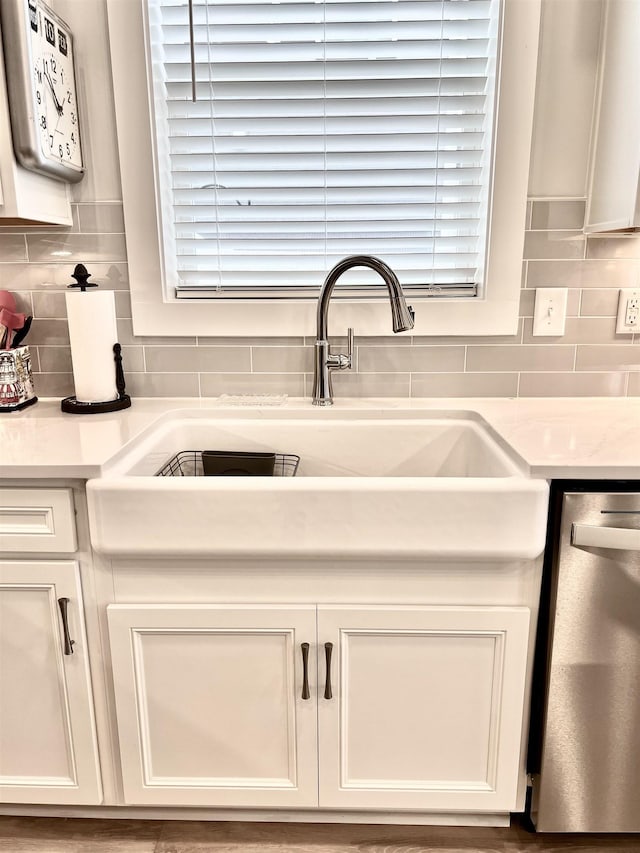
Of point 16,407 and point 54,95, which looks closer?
point 54,95

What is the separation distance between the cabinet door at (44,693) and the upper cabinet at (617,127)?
1.46 meters

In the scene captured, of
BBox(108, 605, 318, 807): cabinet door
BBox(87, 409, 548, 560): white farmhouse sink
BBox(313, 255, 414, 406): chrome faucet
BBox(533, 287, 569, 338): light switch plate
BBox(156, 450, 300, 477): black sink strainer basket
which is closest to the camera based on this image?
BBox(87, 409, 548, 560): white farmhouse sink

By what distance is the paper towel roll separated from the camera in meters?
1.56

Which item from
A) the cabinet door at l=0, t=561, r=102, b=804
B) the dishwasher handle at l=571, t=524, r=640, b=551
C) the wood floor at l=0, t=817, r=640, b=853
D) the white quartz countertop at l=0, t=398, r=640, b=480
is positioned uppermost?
the white quartz countertop at l=0, t=398, r=640, b=480

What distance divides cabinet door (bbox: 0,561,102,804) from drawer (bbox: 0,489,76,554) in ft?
0.14

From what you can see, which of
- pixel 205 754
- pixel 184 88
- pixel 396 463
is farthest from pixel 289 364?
pixel 205 754

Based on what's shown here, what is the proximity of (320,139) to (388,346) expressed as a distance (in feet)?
1.89

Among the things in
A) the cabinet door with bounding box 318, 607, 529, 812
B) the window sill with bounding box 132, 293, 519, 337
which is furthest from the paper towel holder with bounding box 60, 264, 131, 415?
the cabinet door with bounding box 318, 607, 529, 812

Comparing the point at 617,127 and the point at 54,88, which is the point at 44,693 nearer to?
the point at 54,88

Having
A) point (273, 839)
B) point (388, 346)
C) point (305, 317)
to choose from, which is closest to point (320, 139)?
point (305, 317)

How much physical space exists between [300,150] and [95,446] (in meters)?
0.94

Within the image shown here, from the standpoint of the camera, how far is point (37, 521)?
125 centimetres

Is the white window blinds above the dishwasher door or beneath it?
above

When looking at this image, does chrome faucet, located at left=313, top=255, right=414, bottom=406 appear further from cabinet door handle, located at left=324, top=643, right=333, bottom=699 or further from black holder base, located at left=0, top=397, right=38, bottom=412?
black holder base, located at left=0, top=397, right=38, bottom=412
